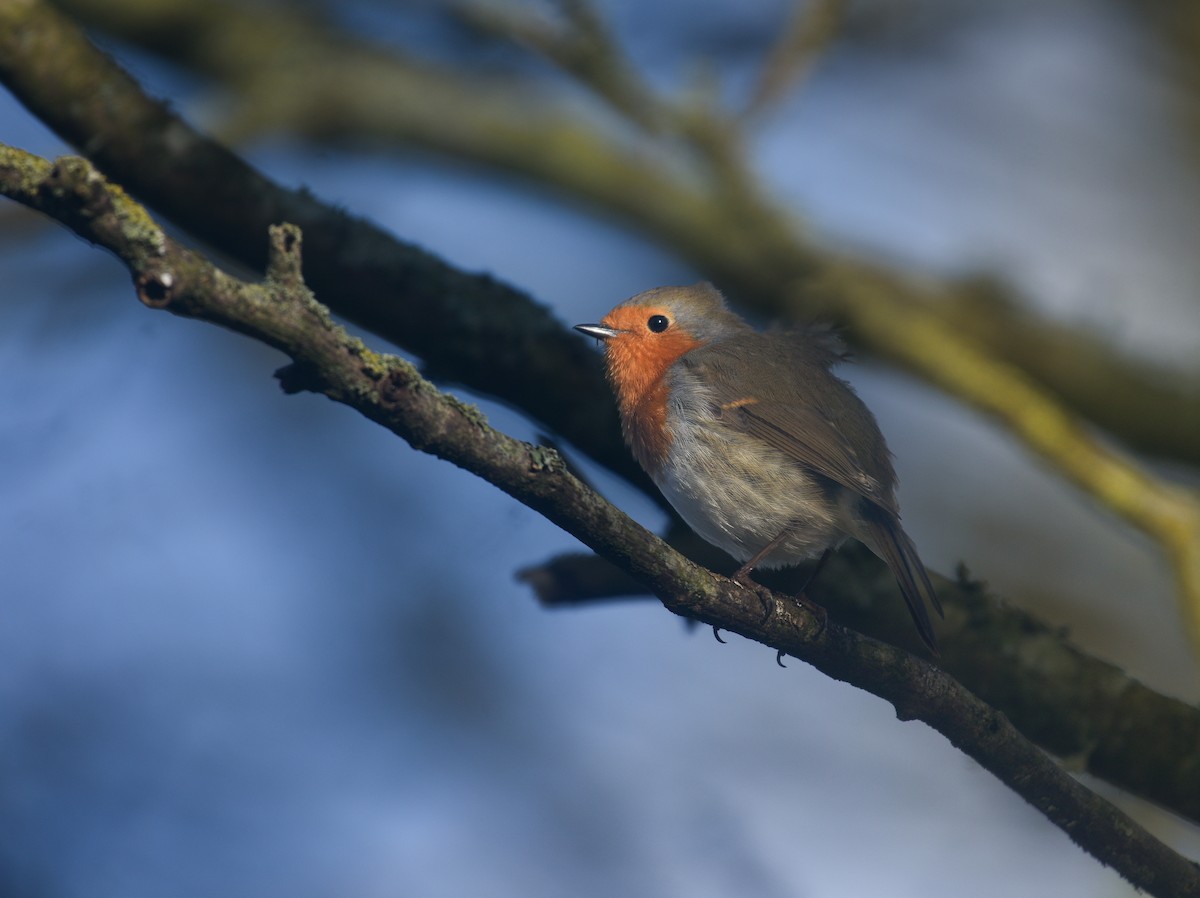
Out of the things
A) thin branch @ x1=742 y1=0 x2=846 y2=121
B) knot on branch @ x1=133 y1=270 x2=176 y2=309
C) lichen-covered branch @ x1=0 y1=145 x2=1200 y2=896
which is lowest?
knot on branch @ x1=133 y1=270 x2=176 y2=309

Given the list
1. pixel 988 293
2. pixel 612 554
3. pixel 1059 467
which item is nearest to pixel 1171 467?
pixel 988 293

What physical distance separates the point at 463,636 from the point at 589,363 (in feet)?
7.85

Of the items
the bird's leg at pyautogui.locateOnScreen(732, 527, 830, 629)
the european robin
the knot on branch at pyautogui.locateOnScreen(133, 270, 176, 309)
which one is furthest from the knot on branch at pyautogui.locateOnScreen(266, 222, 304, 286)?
the european robin

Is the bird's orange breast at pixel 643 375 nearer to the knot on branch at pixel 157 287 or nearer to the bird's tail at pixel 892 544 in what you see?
the bird's tail at pixel 892 544

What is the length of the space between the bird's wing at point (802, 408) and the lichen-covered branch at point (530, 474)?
3.08ft

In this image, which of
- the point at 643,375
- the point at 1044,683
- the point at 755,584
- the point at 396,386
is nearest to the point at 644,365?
the point at 643,375

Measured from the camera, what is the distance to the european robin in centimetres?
380

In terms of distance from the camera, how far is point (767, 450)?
13.1 ft

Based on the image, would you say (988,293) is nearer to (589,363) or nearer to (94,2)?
(589,363)

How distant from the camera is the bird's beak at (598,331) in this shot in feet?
14.4

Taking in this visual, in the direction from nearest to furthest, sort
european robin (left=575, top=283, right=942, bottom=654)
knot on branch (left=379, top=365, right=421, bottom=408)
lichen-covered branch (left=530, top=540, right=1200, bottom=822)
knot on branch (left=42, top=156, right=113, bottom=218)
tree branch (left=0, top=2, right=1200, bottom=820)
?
knot on branch (left=42, top=156, right=113, bottom=218) → knot on branch (left=379, top=365, right=421, bottom=408) → european robin (left=575, top=283, right=942, bottom=654) → tree branch (left=0, top=2, right=1200, bottom=820) → lichen-covered branch (left=530, top=540, right=1200, bottom=822)

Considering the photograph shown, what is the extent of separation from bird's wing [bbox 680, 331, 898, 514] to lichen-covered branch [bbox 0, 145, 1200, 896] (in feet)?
3.08

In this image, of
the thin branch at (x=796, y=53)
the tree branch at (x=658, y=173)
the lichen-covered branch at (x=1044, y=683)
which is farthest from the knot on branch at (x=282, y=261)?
the thin branch at (x=796, y=53)

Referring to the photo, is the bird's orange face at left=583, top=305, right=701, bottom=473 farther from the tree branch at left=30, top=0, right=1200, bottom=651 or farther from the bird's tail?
the tree branch at left=30, top=0, right=1200, bottom=651
